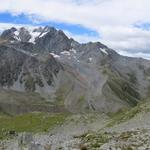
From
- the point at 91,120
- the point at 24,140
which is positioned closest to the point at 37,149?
the point at 24,140

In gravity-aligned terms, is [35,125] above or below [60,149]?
below

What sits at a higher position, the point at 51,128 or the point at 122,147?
the point at 122,147

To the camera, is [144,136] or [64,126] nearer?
[144,136]

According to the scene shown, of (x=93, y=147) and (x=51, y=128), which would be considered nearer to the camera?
(x=93, y=147)

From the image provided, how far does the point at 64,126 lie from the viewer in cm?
11844

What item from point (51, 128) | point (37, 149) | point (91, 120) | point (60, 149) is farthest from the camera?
point (91, 120)

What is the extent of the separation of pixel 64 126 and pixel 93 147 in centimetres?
8644

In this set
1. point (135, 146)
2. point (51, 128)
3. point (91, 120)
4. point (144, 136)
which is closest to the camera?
point (135, 146)

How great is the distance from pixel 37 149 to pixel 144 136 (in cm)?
1053

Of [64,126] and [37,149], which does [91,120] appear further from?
[37,149]

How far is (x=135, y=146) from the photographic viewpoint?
3102 cm

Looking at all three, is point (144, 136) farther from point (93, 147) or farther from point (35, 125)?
point (35, 125)

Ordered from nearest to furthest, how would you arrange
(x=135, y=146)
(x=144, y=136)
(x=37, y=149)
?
(x=37, y=149) → (x=135, y=146) → (x=144, y=136)

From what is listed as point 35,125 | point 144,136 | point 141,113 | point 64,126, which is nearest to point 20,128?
point 35,125
